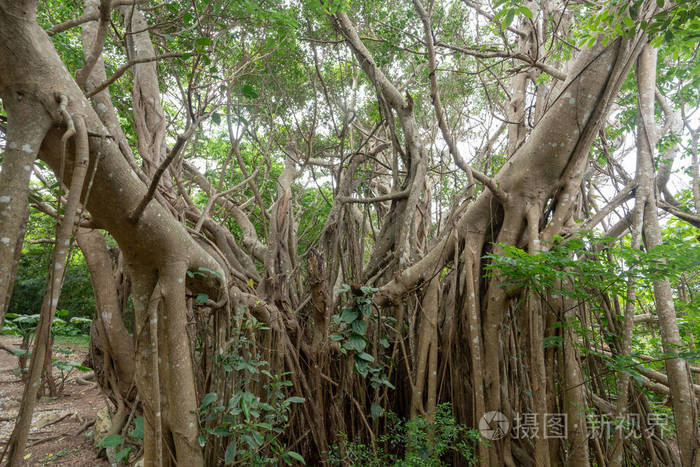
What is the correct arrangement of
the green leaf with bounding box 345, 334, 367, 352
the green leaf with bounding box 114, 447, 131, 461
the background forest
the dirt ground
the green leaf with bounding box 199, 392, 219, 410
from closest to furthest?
1. the background forest
2. the green leaf with bounding box 114, 447, 131, 461
3. the green leaf with bounding box 199, 392, 219, 410
4. the green leaf with bounding box 345, 334, 367, 352
5. the dirt ground

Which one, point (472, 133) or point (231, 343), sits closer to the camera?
point (231, 343)

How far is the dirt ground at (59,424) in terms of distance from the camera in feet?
11.8

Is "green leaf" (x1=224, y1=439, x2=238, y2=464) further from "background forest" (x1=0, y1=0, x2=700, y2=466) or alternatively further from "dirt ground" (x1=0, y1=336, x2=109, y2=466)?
"dirt ground" (x1=0, y1=336, x2=109, y2=466)

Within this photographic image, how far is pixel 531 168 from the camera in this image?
8.79 ft

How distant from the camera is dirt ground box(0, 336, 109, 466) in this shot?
11.8 ft

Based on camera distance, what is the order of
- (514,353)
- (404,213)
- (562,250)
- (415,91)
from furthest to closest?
(415,91)
(404,213)
(514,353)
(562,250)

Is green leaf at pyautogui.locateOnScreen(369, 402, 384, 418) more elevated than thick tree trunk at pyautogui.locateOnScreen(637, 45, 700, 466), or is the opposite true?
thick tree trunk at pyautogui.locateOnScreen(637, 45, 700, 466)

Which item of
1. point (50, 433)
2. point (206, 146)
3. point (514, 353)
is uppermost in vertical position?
point (206, 146)

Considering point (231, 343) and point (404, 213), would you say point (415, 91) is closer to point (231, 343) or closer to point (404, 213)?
point (404, 213)

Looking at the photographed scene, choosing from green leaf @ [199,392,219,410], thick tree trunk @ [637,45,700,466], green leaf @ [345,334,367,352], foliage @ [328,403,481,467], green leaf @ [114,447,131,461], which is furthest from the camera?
green leaf @ [345,334,367,352]

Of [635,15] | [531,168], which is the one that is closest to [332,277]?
[531,168]

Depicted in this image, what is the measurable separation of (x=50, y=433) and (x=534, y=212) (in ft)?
17.1

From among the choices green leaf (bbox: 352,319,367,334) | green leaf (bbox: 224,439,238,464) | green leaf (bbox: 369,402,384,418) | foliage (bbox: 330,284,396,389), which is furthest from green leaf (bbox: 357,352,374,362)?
green leaf (bbox: 224,439,238,464)

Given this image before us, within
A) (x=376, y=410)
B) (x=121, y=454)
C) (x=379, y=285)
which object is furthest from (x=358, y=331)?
(x=121, y=454)
